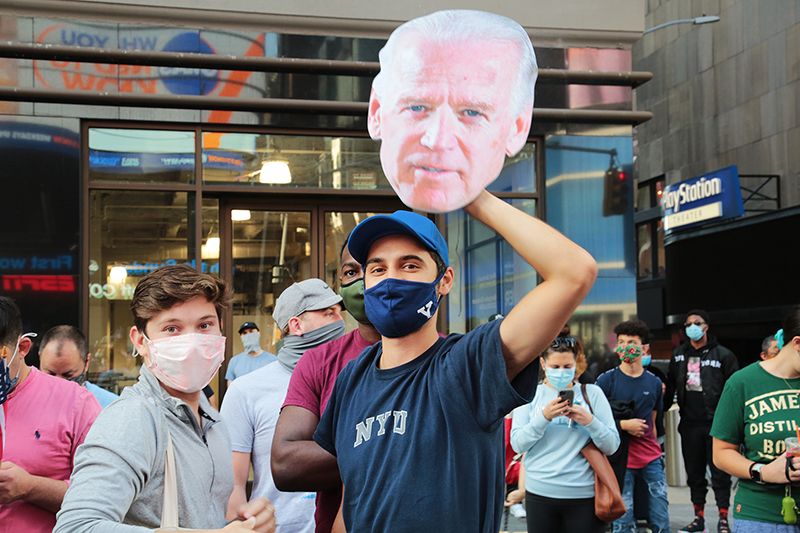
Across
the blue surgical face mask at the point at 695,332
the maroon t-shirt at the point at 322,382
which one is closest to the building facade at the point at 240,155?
the blue surgical face mask at the point at 695,332

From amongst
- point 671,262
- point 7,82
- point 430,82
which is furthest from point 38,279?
point 671,262

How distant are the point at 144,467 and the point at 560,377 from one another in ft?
12.5

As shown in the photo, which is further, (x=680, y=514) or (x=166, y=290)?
(x=680, y=514)

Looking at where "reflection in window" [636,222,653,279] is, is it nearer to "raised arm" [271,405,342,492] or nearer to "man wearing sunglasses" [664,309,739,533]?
"man wearing sunglasses" [664,309,739,533]

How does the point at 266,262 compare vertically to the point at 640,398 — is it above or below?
above

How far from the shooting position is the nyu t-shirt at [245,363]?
816cm

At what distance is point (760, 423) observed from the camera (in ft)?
13.0

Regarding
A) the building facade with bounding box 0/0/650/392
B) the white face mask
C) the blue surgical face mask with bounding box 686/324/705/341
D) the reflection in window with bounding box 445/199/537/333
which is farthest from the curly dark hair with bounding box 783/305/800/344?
the white face mask

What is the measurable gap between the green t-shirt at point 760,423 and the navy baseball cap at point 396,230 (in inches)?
96.9

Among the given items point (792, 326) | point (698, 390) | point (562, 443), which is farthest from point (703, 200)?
point (792, 326)

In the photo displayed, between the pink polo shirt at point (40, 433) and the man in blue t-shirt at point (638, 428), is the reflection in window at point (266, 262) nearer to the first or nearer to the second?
the man in blue t-shirt at point (638, 428)

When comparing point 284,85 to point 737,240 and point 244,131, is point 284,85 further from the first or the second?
point 737,240

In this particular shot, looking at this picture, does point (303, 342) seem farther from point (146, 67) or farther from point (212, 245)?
point (146, 67)

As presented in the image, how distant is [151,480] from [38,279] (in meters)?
6.95
